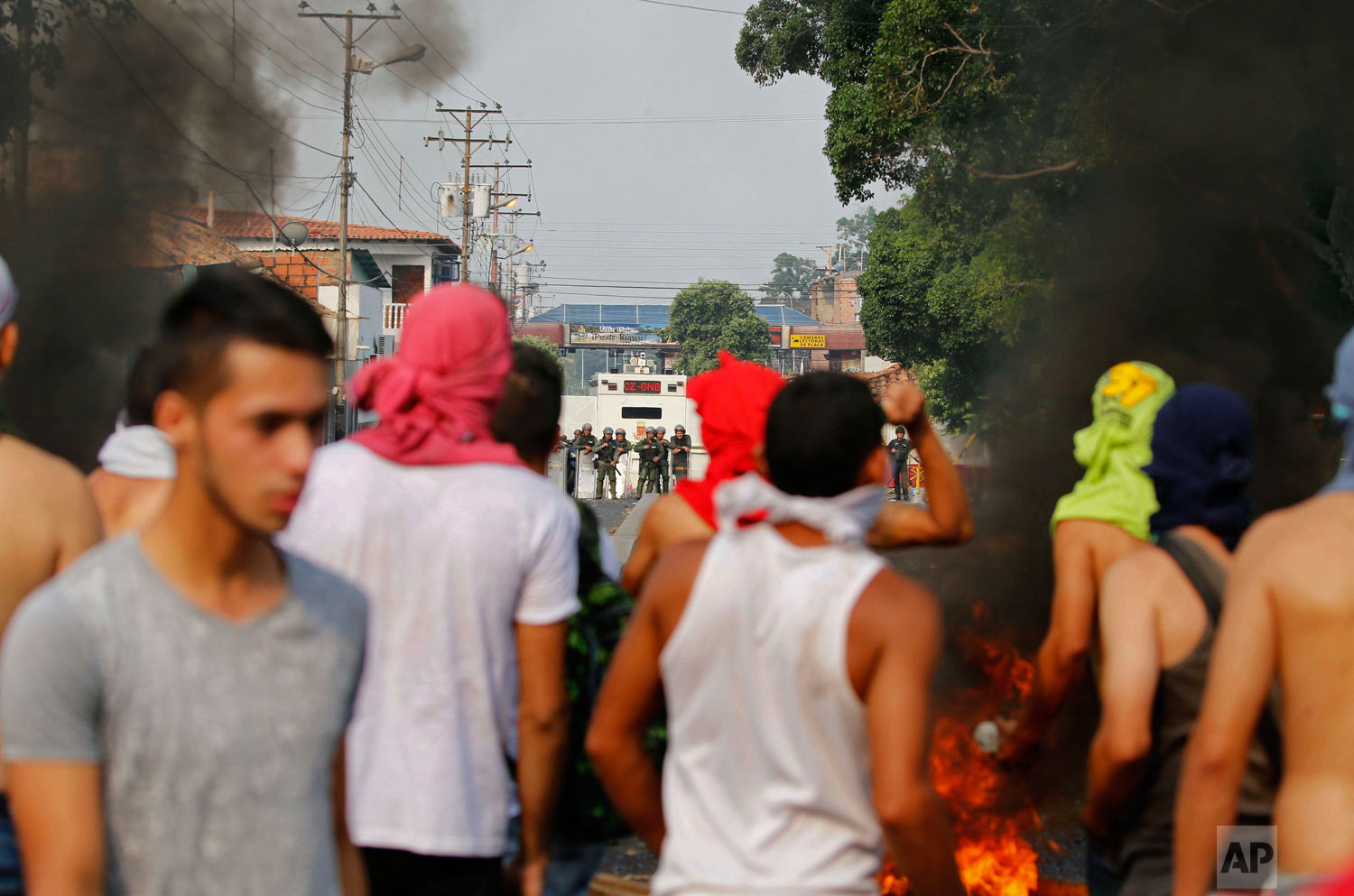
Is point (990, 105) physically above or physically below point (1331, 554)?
above

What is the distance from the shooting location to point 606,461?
25.8 m

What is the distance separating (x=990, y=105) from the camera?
13492 mm

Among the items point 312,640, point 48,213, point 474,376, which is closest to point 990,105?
point 48,213

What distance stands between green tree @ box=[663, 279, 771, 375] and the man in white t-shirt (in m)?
78.9

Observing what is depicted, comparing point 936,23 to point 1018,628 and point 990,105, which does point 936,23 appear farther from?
point 1018,628

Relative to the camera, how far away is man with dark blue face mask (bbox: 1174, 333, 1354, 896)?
1873 mm

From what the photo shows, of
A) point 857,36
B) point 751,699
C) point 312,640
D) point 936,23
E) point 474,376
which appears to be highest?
point 857,36

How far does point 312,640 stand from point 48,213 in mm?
14463

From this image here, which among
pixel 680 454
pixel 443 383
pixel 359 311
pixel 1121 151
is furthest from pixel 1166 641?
pixel 359 311

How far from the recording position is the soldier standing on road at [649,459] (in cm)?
2414

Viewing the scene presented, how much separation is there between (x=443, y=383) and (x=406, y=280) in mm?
47194

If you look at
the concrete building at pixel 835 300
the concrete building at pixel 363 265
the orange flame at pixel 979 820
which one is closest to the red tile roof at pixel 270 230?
the concrete building at pixel 363 265

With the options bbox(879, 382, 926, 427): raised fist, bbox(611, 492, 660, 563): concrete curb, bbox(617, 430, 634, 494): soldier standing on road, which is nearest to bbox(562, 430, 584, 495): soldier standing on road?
bbox(617, 430, 634, 494): soldier standing on road

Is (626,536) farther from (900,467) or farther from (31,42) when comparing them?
(900,467)
